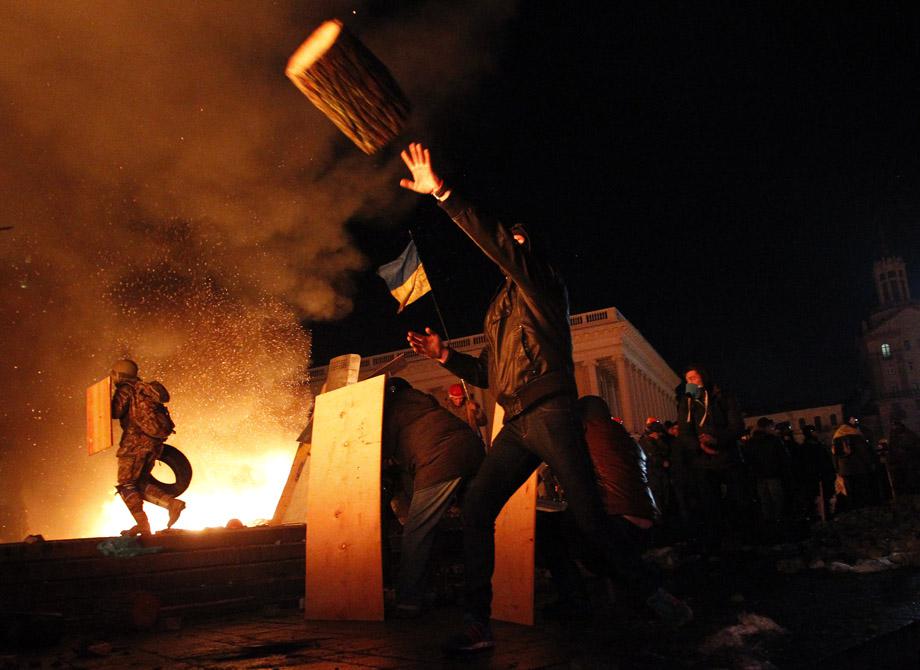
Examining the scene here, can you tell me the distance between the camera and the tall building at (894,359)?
100000mm

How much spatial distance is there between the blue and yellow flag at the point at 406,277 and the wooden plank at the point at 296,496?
240 centimetres

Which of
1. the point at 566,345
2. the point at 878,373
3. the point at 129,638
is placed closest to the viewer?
the point at 566,345

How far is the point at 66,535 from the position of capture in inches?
544

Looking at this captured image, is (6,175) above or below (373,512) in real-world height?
above

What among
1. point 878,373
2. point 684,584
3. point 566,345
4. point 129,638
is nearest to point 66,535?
point 129,638

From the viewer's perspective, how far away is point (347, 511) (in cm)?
407

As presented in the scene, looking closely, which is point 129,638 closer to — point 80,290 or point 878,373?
point 80,290

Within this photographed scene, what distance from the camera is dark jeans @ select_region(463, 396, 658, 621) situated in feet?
9.81

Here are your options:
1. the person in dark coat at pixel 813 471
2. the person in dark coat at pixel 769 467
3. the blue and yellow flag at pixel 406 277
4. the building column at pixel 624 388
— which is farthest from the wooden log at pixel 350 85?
the building column at pixel 624 388

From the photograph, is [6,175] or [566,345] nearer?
[566,345]

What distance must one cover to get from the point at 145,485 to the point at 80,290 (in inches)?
352

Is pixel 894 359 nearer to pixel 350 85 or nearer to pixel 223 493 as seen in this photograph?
pixel 223 493

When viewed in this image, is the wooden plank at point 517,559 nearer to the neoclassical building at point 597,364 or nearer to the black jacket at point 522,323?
the black jacket at point 522,323

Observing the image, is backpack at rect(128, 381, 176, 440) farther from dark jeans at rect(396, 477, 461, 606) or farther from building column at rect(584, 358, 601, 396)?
building column at rect(584, 358, 601, 396)
